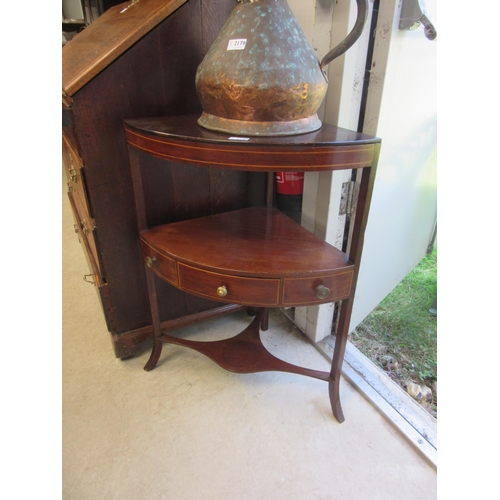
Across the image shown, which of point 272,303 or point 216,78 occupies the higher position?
point 216,78

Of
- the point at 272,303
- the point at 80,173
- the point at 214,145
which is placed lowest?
the point at 272,303

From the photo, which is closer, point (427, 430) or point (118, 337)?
point (427, 430)

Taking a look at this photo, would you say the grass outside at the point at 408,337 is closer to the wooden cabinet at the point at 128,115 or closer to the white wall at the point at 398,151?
the white wall at the point at 398,151

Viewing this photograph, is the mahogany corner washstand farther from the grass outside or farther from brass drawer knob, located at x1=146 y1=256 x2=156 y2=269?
the grass outside

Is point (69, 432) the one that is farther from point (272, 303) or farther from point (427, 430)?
point (427, 430)

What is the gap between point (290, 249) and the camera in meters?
0.96

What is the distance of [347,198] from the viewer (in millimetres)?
1164

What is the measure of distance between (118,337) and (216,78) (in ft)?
2.99

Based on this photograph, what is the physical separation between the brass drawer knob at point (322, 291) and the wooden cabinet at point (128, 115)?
20.6 inches

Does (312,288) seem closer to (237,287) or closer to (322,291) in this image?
(322,291)

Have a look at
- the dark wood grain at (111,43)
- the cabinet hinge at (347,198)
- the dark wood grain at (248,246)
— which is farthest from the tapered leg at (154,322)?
the cabinet hinge at (347,198)

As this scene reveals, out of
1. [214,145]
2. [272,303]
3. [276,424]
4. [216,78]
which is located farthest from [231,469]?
[216,78]

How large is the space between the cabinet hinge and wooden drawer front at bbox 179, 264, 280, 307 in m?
0.45

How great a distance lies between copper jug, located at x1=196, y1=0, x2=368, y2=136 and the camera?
736 millimetres
